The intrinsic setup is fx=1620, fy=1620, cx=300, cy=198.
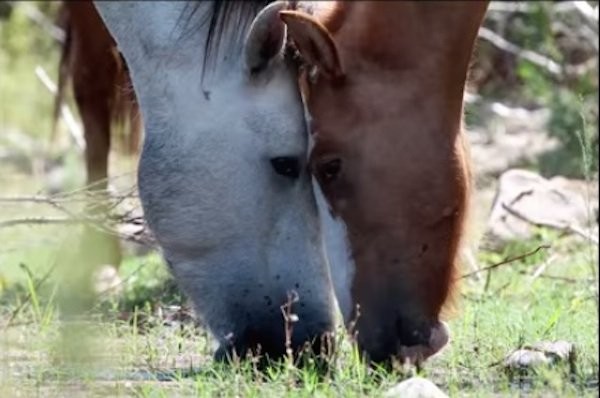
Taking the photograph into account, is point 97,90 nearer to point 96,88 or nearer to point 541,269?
point 96,88

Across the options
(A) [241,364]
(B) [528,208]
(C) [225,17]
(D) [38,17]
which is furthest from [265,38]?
(D) [38,17]

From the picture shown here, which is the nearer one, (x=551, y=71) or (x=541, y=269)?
(x=541, y=269)

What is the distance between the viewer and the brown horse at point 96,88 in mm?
7629

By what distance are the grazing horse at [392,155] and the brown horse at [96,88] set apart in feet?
9.42

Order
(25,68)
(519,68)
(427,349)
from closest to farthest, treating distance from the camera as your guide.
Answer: (427,349)
(519,68)
(25,68)

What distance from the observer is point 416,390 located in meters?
3.95

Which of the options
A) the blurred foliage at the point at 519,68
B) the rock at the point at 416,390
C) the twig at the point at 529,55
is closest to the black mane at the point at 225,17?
the rock at the point at 416,390

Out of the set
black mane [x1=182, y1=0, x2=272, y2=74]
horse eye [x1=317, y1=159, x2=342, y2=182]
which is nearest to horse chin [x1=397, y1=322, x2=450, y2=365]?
horse eye [x1=317, y1=159, x2=342, y2=182]

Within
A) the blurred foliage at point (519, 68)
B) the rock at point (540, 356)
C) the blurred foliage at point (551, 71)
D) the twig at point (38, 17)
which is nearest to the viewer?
the rock at point (540, 356)

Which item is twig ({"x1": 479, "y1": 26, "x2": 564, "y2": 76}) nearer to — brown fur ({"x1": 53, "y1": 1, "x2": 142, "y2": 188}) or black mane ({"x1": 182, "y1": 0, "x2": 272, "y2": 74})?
brown fur ({"x1": 53, "y1": 1, "x2": 142, "y2": 188})

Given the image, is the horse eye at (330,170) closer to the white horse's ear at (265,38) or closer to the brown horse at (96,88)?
the white horse's ear at (265,38)

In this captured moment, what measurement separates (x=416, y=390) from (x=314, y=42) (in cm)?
127

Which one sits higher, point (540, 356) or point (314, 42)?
point (314, 42)

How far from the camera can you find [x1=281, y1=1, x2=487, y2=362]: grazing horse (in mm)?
4719
